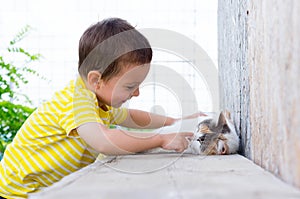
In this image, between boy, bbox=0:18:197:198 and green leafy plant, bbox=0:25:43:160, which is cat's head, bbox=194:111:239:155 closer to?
boy, bbox=0:18:197:198

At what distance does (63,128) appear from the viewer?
1.64 meters

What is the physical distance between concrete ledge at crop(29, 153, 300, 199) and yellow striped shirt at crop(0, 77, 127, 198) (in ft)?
1.41

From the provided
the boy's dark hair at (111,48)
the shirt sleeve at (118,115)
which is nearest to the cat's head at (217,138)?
the boy's dark hair at (111,48)

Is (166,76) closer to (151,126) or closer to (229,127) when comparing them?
(151,126)

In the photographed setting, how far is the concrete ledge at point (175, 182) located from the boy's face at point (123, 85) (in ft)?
1.45

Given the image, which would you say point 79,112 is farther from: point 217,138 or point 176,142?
point 217,138

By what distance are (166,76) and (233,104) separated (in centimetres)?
140

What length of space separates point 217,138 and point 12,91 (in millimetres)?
2269

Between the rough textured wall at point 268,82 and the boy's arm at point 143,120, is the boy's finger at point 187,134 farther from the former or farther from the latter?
the boy's arm at point 143,120

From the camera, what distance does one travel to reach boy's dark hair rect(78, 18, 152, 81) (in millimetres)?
1669

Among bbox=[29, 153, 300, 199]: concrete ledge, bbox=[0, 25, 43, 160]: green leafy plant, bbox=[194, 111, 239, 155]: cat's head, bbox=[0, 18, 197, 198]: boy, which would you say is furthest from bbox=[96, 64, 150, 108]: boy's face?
bbox=[0, 25, 43, 160]: green leafy plant

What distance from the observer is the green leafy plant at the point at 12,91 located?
3.23 metres

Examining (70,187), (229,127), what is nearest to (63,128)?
(229,127)

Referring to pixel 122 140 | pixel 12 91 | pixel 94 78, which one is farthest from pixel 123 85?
pixel 12 91
